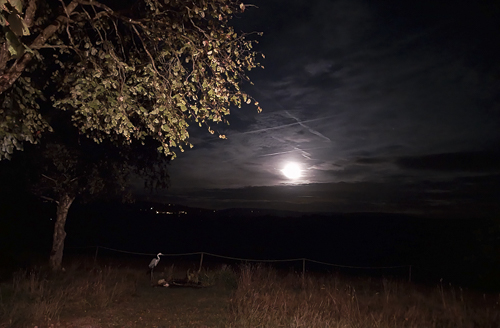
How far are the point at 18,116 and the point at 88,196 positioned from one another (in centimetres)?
861

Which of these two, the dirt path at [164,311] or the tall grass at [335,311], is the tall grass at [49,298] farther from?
the tall grass at [335,311]

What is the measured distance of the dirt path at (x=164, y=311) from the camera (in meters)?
7.25

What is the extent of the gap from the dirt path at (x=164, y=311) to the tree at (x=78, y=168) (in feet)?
15.2

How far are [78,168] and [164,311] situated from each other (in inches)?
286

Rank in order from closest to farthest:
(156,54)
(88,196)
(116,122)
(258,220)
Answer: (116,122), (156,54), (88,196), (258,220)

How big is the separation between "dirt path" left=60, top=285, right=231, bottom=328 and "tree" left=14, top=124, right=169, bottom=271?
15.2 feet

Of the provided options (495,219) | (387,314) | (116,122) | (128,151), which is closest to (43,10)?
(116,122)

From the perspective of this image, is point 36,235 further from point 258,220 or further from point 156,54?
point 258,220

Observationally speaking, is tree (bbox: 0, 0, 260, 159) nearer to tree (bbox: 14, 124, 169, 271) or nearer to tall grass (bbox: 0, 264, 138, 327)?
tall grass (bbox: 0, 264, 138, 327)

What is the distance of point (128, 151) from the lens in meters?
13.5

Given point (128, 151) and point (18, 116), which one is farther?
point (128, 151)

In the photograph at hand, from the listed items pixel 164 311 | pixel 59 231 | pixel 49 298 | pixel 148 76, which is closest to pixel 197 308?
pixel 164 311

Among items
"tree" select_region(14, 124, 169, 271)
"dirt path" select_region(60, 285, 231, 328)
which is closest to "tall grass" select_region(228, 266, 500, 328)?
"dirt path" select_region(60, 285, 231, 328)

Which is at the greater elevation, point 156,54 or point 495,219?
point 156,54
